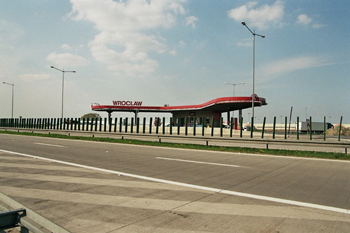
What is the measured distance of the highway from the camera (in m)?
4.41

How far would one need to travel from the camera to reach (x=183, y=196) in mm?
5984

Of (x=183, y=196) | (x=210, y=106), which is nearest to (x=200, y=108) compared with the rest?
(x=210, y=106)

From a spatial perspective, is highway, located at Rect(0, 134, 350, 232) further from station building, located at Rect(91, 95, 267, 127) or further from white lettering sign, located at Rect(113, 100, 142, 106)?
white lettering sign, located at Rect(113, 100, 142, 106)

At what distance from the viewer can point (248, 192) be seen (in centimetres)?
639

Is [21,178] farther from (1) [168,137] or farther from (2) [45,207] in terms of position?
(1) [168,137]

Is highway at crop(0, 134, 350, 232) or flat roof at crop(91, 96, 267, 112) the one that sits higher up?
flat roof at crop(91, 96, 267, 112)

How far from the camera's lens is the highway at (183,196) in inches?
174

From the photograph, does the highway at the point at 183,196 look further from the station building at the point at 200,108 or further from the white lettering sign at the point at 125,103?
the white lettering sign at the point at 125,103

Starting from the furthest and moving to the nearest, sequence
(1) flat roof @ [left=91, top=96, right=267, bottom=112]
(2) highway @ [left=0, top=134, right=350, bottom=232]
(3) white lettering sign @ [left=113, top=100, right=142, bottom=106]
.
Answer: (3) white lettering sign @ [left=113, top=100, right=142, bottom=106] < (1) flat roof @ [left=91, top=96, right=267, bottom=112] < (2) highway @ [left=0, top=134, right=350, bottom=232]

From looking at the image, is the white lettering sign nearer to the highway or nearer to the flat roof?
the flat roof

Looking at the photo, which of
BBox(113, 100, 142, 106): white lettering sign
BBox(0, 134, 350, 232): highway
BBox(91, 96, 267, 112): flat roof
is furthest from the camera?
BBox(113, 100, 142, 106): white lettering sign

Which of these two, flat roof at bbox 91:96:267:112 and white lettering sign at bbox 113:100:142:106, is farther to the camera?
white lettering sign at bbox 113:100:142:106

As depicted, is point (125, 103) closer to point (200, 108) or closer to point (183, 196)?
point (200, 108)

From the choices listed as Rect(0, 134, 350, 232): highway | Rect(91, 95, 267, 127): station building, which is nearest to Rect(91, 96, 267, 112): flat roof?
Rect(91, 95, 267, 127): station building
